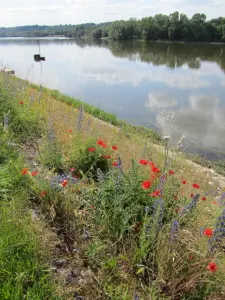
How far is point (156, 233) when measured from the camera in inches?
84.7

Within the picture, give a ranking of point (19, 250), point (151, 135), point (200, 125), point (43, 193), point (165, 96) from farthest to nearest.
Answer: point (165, 96) < point (200, 125) < point (151, 135) < point (43, 193) < point (19, 250)

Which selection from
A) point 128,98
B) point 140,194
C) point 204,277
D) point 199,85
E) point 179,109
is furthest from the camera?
point 199,85

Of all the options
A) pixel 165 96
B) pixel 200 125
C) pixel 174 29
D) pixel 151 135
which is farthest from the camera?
pixel 174 29

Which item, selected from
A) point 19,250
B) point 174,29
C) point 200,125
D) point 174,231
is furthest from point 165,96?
point 174,29

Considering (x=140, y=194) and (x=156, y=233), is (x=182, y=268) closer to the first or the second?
(x=156, y=233)

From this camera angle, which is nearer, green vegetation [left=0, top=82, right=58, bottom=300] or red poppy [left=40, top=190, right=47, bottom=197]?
green vegetation [left=0, top=82, right=58, bottom=300]

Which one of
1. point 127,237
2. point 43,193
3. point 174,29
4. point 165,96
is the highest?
point 174,29

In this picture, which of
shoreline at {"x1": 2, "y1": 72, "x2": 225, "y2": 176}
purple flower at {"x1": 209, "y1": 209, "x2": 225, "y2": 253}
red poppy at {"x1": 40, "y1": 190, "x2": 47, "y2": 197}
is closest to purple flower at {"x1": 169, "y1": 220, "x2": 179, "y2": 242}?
purple flower at {"x1": 209, "y1": 209, "x2": 225, "y2": 253}

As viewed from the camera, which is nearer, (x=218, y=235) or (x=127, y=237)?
(x=218, y=235)

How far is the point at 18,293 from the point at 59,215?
107 cm

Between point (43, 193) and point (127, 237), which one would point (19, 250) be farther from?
point (127, 237)

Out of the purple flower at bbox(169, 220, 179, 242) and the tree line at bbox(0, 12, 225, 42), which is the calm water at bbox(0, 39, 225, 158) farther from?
the tree line at bbox(0, 12, 225, 42)

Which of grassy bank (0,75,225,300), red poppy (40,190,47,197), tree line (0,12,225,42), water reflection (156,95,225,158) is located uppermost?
tree line (0,12,225,42)

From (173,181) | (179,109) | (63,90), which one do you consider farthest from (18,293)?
(63,90)
